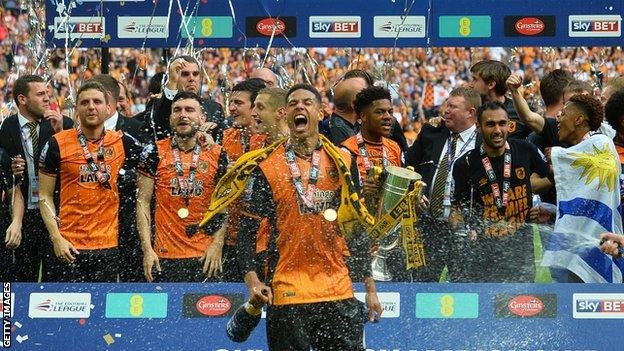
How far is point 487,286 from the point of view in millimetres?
9000

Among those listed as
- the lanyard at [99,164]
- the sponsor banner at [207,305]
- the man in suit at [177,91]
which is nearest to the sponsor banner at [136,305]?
the sponsor banner at [207,305]

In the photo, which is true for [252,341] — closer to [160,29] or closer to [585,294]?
[585,294]

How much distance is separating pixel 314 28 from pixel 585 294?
3.75 meters

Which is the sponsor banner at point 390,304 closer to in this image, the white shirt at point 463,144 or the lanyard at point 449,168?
the lanyard at point 449,168

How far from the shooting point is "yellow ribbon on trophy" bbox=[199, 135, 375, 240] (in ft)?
25.2

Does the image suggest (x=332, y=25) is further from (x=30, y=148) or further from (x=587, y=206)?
(x=587, y=206)

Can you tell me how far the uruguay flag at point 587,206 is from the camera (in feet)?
29.1

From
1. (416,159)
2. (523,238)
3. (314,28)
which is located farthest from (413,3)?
(523,238)

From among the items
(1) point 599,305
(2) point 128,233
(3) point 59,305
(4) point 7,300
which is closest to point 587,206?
(1) point 599,305

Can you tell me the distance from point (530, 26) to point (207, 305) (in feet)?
Result: 13.1

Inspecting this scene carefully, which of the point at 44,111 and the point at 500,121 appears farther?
the point at 44,111

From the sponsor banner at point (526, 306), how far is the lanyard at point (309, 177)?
76.2 inches

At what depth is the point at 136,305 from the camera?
9.05m

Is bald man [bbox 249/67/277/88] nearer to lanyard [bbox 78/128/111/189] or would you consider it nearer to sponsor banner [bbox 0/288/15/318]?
lanyard [bbox 78/128/111/189]
